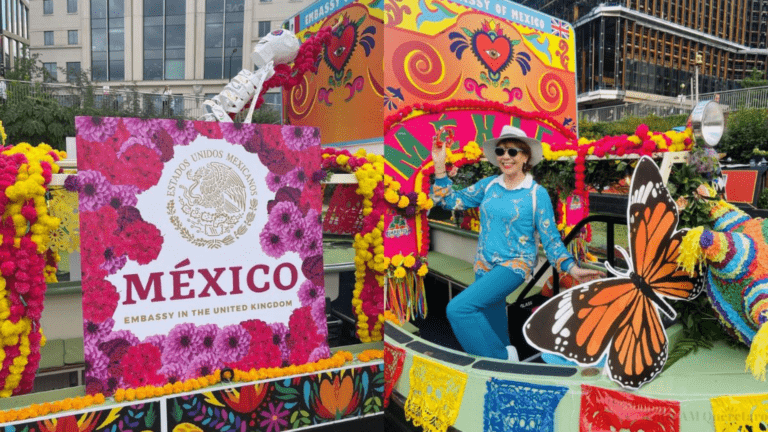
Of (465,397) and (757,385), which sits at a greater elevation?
(757,385)

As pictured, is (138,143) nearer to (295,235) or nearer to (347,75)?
(295,235)

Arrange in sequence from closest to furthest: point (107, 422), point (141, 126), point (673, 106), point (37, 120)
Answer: point (107, 422) < point (141, 126) < point (37, 120) < point (673, 106)

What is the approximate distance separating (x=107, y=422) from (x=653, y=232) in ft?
8.15

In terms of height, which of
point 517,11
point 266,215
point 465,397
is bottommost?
point 465,397

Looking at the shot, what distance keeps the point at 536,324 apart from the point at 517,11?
164 inches

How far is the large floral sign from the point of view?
2.37 m

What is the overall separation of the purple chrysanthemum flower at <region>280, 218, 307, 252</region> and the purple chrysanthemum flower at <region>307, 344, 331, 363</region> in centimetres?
52

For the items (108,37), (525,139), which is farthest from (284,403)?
(108,37)

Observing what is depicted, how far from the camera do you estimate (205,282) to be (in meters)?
2.56

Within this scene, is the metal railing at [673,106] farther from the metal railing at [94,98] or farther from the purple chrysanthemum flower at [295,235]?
the purple chrysanthemum flower at [295,235]

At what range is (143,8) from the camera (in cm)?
3228

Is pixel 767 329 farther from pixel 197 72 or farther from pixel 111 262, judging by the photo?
pixel 197 72

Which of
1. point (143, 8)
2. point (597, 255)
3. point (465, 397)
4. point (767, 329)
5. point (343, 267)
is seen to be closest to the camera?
point (767, 329)

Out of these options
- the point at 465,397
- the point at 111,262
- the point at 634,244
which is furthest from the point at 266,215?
the point at 634,244
